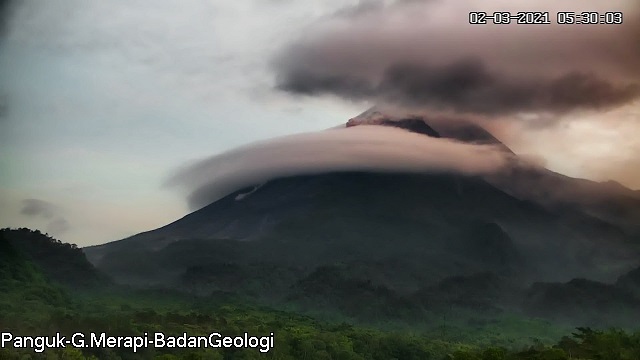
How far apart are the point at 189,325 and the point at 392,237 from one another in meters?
40.3

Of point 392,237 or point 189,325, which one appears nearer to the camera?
point 189,325

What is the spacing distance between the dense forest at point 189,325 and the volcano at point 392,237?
504 cm

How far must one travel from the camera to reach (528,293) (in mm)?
63438

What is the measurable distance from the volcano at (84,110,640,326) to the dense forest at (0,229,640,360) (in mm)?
5042

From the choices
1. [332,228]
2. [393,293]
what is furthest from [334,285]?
[332,228]

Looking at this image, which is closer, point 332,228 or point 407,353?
point 407,353

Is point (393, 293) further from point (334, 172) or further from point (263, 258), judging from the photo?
point (334, 172)

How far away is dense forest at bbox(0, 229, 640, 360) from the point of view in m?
24.2

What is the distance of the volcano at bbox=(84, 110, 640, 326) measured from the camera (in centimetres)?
5772

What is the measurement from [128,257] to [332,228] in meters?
21.8

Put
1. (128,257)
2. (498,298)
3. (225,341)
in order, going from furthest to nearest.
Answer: (498,298), (128,257), (225,341)

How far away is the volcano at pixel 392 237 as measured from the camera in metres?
57.7

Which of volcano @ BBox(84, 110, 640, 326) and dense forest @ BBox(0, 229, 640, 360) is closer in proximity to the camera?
dense forest @ BBox(0, 229, 640, 360)

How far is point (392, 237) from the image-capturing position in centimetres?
7169
